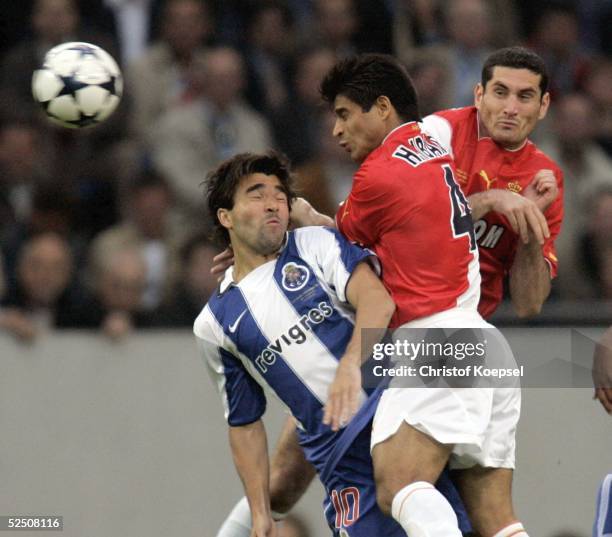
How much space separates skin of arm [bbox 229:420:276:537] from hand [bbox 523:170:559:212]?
5.27ft

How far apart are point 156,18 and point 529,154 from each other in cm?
401

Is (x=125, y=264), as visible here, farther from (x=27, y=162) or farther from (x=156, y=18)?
→ (x=156, y=18)

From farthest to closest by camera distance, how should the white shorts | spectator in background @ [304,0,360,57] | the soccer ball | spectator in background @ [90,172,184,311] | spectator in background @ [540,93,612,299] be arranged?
spectator in background @ [304,0,360,57], spectator in background @ [540,93,612,299], spectator in background @ [90,172,184,311], the soccer ball, the white shorts

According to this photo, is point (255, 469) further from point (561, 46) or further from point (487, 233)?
point (561, 46)

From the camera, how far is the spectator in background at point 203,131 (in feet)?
29.3

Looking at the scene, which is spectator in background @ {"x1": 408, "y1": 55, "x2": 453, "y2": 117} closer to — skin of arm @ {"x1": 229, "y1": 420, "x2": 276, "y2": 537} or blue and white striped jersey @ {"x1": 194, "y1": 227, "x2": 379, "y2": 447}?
blue and white striped jersey @ {"x1": 194, "y1": 227, "x2": 379, "y2": 447}

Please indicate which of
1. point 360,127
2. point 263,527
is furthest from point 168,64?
point 263,527

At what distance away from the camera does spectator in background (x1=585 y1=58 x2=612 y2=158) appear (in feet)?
30.9

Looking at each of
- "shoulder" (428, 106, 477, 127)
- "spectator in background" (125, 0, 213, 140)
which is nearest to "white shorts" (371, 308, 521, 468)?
"shoulder" (428, 106, 477, 127)

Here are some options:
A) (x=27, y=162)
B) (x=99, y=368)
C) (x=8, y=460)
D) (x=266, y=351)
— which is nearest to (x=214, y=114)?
(x=27, y=162)

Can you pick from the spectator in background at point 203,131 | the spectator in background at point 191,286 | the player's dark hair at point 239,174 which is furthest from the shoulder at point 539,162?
the spectator in background at point 203,131

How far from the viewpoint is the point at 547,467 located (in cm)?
802

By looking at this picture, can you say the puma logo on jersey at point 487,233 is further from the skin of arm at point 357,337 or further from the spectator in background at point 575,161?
the spectator in background at point 575,161

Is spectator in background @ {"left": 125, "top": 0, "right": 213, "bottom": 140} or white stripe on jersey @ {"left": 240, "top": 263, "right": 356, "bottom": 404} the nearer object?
white stripe on jersey @ {"left": 240, "top": 263, "right": 356, "bottom": 404}
